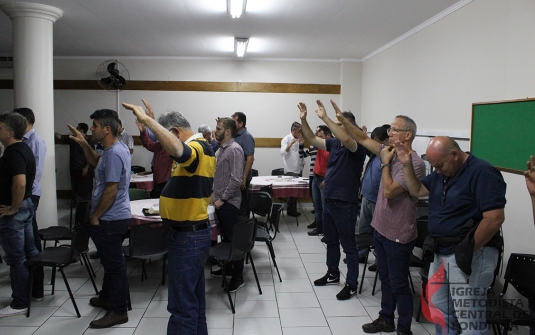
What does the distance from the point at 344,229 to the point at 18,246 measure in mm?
2894

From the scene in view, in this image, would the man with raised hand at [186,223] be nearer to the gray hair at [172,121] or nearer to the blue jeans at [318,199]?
the gray hair at [172,121]

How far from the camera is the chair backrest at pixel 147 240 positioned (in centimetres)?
352

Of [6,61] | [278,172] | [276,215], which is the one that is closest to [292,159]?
[278,172]

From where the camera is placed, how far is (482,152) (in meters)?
3.93

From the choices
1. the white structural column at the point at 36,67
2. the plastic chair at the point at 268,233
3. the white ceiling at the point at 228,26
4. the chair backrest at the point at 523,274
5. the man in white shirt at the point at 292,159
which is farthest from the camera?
the man in white shirt at the point at 292,159

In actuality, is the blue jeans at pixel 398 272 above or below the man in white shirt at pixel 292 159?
below

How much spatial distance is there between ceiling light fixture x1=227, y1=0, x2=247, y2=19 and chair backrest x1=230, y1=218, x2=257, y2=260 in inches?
98.7

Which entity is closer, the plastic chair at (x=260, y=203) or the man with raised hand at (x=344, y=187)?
the man with raised hand at (x=344, y=187)

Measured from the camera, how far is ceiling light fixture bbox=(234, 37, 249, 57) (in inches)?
253

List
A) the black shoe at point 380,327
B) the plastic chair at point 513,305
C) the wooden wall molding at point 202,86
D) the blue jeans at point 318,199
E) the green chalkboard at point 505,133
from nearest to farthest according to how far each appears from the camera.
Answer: the plastic chair at point 513,305 < the black shoe at point 380,327 < the green chalkboard at point 505,133 < the blue jeans at point 318,199 < the wooden wall molding at point 202,86

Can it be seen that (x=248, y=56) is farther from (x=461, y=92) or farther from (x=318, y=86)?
(x=461, y=92)

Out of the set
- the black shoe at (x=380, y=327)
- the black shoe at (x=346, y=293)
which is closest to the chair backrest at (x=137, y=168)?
the black shoe at (x=346, y=293)

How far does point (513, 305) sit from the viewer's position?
2.71 metres

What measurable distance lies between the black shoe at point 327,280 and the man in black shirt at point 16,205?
9.00 feet
